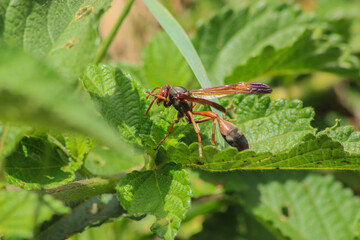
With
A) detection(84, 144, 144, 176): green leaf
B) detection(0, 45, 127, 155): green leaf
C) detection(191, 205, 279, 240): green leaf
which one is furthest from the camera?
detection(191, 205, 279, 240): green leaf

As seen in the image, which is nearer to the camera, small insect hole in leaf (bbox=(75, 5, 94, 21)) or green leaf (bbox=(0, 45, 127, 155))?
green leaf (bbox=(0, 45, 127, 155))

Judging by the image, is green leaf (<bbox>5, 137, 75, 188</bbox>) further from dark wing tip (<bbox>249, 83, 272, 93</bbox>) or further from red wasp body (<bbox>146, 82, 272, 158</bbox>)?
dark wing tip (<bbox>249, 83, 272, 93</bbox>)

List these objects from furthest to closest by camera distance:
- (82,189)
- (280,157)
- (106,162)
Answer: (106,162)
(82,189)
(280,157)

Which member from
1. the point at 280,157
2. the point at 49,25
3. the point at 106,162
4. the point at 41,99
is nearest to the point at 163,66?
the point at 106,162

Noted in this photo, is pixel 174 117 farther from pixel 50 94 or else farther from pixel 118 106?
pixel 50 94

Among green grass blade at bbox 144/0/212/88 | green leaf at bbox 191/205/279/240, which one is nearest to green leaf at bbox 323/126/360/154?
green grass blade at bbox 144/0/212/88

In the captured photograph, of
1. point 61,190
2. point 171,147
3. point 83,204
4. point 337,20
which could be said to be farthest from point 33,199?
point 337,20

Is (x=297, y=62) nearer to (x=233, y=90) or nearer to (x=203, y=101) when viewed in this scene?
(x=233, y=90)

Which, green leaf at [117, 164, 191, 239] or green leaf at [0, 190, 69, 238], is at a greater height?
→ green leaf at [0, 190, 69, 238]
